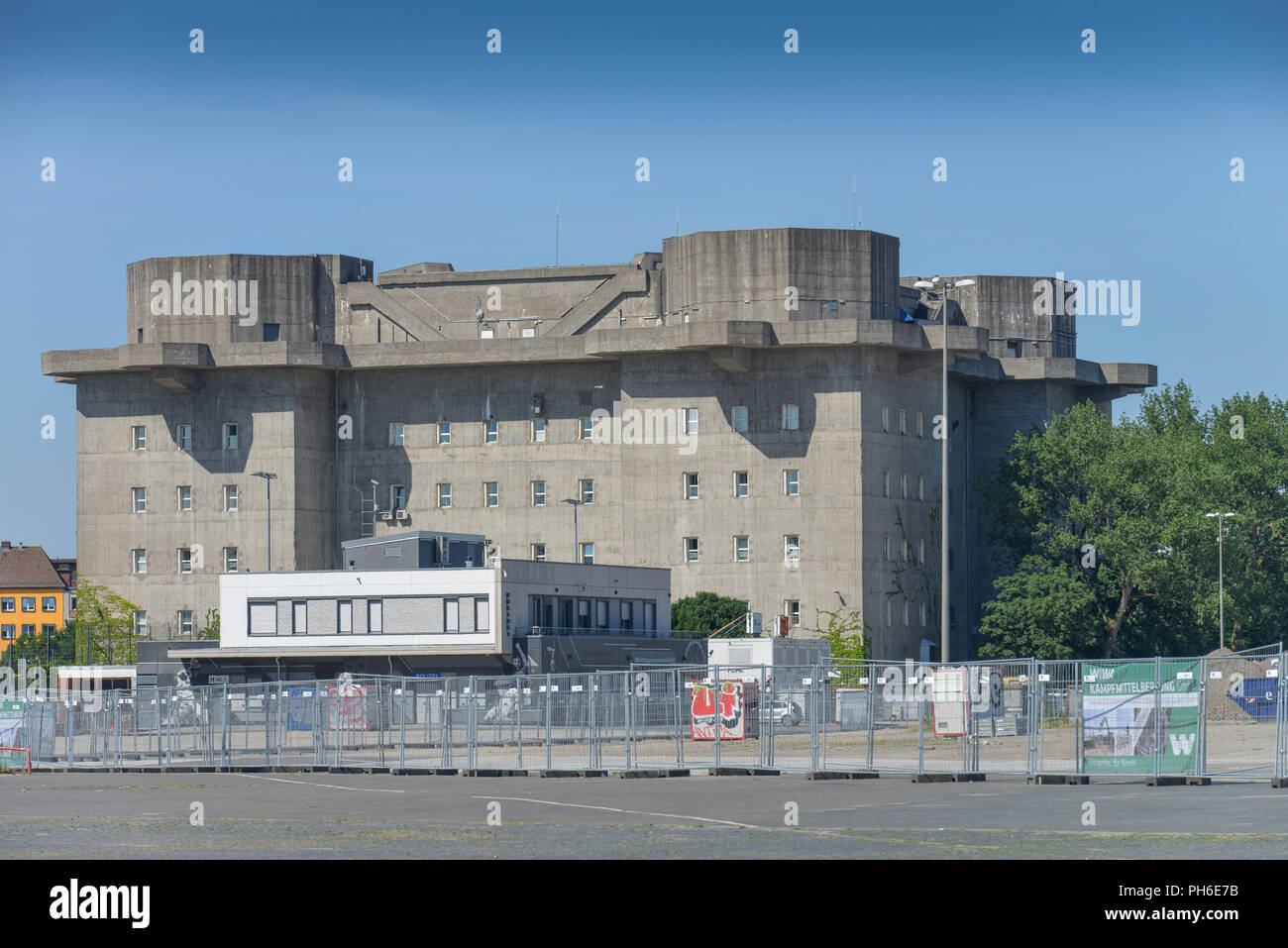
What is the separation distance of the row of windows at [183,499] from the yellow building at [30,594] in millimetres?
73872

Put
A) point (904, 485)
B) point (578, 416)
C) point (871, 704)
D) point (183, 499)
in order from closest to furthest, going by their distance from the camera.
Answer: point (871, 704)
point (904, 485)
point (578, 416)
point (183, 499)

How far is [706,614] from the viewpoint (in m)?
102

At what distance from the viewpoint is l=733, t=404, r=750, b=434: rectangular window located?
345ft

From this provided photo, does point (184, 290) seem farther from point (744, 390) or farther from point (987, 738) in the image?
point (987, 738)

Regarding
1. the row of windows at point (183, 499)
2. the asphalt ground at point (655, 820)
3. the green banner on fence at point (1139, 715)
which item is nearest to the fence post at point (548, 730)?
the asphalt ground at point (655, 820)

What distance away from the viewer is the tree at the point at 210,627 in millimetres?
108750

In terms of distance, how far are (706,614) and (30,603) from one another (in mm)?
103797

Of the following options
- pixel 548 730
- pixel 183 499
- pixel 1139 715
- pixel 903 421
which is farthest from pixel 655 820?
pixel 183 499

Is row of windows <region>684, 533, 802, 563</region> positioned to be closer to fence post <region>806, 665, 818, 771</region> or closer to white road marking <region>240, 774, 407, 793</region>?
white road marking <region>240, 774, 407, 793</region>

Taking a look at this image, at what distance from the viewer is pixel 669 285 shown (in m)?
109

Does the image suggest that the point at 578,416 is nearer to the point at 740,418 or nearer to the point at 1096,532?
the point at 740,418

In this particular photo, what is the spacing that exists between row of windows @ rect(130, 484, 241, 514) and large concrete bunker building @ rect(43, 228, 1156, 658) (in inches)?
9.4
